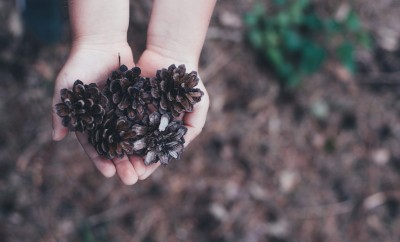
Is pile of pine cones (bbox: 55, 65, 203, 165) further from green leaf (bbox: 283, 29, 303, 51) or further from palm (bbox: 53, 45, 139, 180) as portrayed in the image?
green leaf (bbox: 283, 29, 303, 51)

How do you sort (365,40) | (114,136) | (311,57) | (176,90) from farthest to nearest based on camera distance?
(365,40), (311,57), (176,90), (114,136)

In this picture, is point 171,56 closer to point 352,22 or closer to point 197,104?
point 197,104

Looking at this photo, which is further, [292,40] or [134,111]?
[292,40]

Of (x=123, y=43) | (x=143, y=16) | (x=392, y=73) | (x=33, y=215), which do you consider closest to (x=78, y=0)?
(x=123, y=43)

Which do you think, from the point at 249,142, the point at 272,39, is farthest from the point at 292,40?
the point at 249,142

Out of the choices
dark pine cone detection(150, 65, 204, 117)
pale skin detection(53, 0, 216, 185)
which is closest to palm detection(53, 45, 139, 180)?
pale skin detection(53, 0, 216, 185)

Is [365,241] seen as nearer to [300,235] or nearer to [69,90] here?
[300,235]
